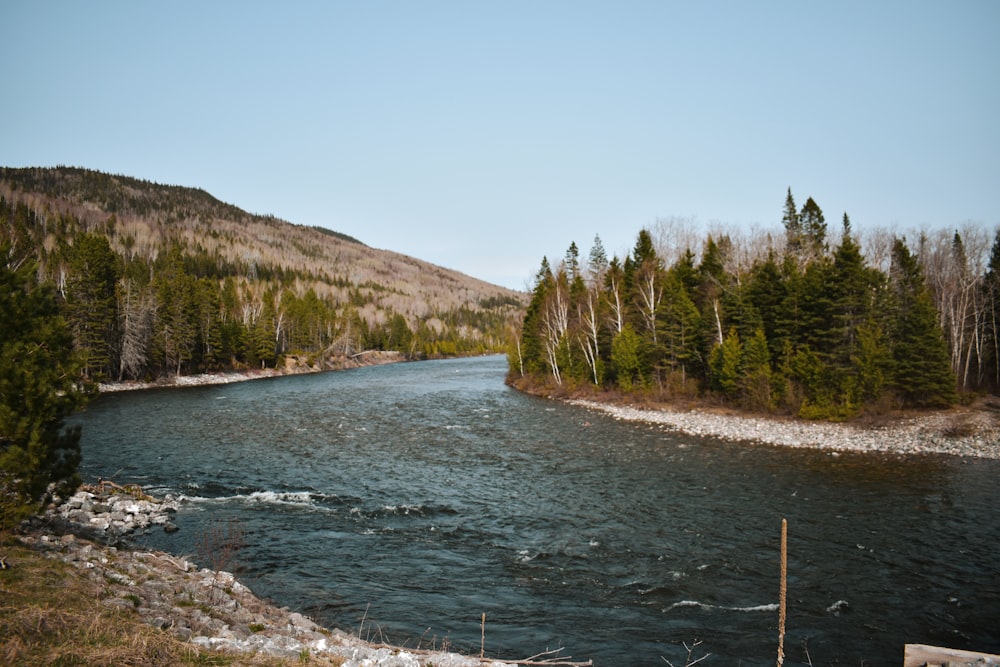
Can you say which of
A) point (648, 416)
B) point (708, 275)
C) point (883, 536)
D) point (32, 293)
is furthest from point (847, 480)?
point (708, 275)

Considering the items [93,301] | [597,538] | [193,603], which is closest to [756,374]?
[597,538]

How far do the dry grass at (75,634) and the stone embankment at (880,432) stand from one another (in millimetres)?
28813

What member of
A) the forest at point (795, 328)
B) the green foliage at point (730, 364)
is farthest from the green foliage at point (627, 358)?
the green foliage at point (730, 364)

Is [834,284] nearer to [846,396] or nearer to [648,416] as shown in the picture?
[846,396]

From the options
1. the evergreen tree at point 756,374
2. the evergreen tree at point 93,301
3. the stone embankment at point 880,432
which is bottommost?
the stone embankment at point 880,432

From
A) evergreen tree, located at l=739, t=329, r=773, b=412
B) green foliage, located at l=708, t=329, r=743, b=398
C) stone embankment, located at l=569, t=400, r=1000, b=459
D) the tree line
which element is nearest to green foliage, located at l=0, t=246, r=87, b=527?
the tree line

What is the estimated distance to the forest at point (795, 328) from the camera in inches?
1332

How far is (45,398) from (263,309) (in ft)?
294

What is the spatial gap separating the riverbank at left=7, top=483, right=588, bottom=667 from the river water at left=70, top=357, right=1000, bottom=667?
139 centimetres

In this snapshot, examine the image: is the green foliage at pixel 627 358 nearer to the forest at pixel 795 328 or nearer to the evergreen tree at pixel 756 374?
the forest at pixel 795 328

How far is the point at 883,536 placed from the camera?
15.5 m

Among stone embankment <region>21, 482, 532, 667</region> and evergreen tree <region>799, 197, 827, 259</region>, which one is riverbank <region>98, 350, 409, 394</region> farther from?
evergreen tree <region>799, 197, 827, 259</region>

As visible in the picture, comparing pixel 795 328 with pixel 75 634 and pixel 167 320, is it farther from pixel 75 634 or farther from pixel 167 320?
pixel 167 320

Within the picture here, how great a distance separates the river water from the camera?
10.7 meters
